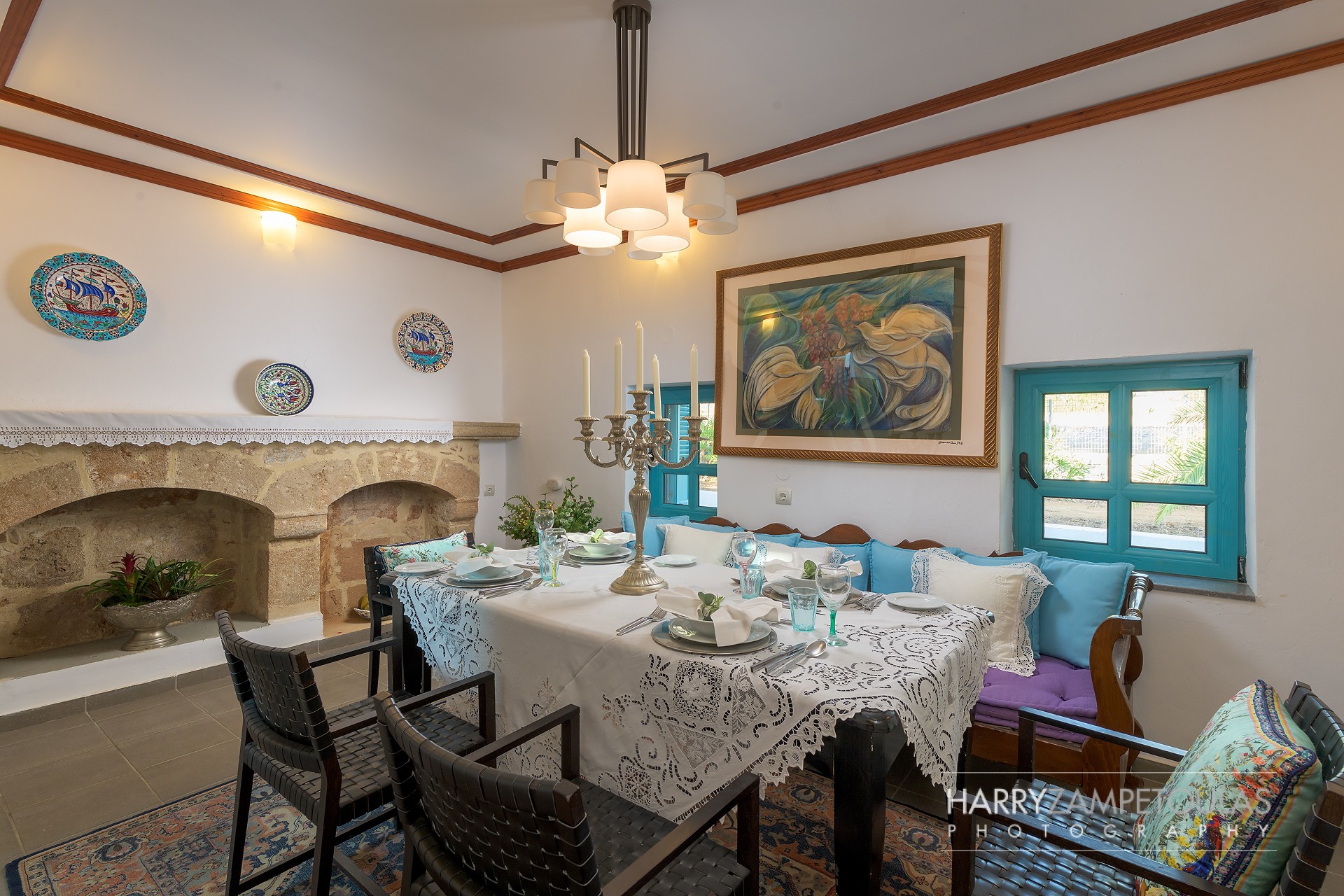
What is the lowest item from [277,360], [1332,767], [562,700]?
[562,700]

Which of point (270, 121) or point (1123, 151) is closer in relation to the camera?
point (1123, 151)

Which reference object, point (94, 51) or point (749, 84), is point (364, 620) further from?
point (749, 84)

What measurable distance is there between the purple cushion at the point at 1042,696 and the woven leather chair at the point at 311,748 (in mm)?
1632

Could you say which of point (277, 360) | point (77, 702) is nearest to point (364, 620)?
point (77, 702)

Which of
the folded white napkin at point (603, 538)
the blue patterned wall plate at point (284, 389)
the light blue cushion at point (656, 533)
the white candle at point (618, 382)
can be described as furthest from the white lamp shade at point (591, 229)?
the blue patterned wall plate at point (284, 389)

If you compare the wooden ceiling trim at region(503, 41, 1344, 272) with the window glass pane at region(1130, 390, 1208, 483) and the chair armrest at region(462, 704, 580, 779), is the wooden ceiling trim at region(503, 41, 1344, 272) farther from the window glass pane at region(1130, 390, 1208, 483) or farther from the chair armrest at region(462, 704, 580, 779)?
the chair armrest at region(462, 704, 580, 779)

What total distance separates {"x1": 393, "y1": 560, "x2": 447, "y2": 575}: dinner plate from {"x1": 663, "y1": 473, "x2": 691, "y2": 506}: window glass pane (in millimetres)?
1929

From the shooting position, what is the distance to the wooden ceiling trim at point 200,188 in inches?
112

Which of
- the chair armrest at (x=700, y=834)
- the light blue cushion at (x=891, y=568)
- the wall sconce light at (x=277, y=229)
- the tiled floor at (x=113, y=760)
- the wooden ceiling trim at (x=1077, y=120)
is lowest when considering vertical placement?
the tiled floor at (x=113, y=760)

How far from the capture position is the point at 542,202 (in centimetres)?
207

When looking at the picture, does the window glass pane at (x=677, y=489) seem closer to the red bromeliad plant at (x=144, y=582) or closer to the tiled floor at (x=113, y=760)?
the tiled floor at (x=113, y=760)

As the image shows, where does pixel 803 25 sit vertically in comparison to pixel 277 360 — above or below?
above

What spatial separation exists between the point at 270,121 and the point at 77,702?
282cm

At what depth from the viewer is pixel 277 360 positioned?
366 cm
